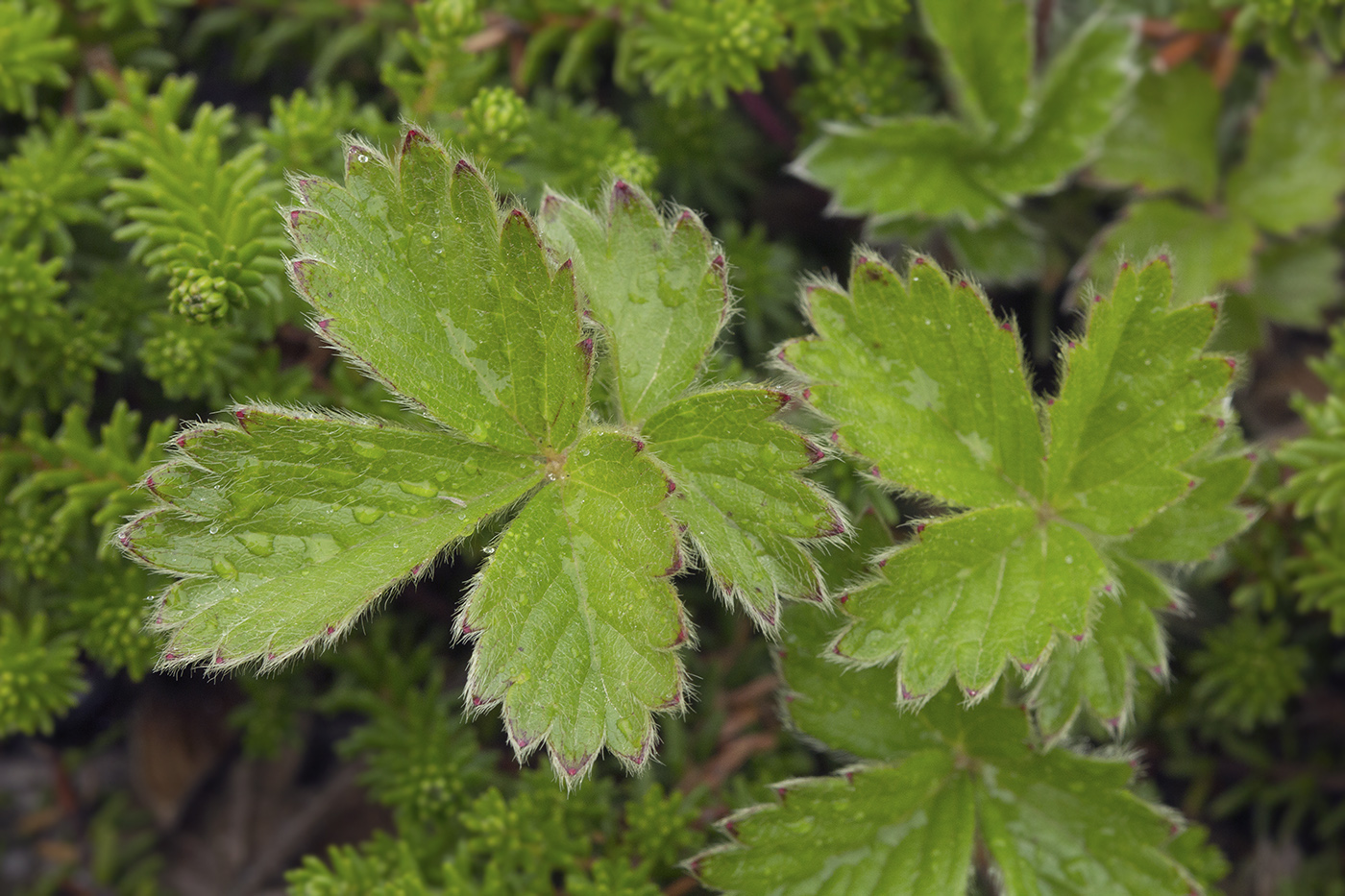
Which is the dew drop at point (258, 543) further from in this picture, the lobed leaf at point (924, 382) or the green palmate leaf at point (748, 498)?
the lobed leaf at point (924, 382)

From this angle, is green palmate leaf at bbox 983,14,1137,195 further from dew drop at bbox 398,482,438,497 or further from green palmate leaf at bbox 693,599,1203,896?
dew drop at bbox 398,482,438,497

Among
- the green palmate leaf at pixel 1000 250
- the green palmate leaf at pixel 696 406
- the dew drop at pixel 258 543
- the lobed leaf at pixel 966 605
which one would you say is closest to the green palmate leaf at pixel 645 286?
the green palmate leaf at pixel 696 406

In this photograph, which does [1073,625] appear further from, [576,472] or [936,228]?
[936,228]

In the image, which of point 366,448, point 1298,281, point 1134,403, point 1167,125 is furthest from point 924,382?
point 1298,281

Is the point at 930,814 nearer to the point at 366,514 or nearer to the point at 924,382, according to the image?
the point at 924,382

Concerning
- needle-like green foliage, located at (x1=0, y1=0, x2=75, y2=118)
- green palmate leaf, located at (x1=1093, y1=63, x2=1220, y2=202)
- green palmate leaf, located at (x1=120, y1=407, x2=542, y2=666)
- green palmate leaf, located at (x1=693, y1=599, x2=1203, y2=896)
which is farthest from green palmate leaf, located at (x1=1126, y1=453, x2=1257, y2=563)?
needle-like green foliage, located at (x1=0, y1=0, x2=75, y2=118)

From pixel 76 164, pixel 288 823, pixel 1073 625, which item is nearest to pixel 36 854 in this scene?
pixel 288 823
